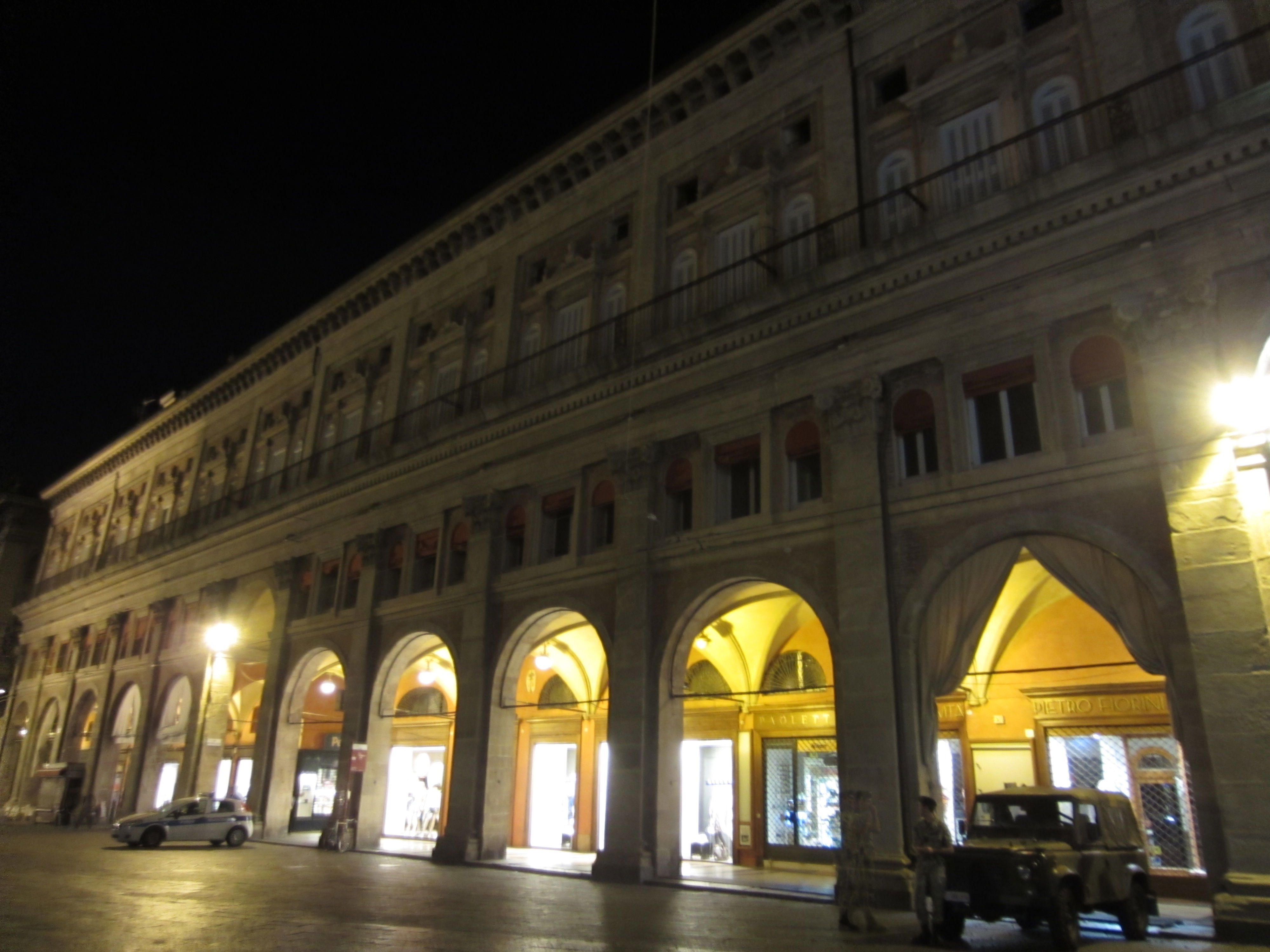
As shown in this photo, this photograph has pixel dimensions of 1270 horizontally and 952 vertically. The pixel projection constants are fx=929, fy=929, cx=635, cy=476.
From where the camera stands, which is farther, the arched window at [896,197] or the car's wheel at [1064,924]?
the arched window at [896,197]

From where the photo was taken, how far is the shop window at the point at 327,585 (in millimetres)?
26234

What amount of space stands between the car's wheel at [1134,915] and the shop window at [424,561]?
16341mm

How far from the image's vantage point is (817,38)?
1819 cm

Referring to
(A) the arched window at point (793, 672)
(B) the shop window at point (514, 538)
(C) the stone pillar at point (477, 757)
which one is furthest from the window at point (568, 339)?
(A) the arched window at point (793, 672)

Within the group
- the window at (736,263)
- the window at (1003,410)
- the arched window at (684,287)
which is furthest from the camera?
the arched window at (684,287)

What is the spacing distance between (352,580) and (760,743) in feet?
39.5

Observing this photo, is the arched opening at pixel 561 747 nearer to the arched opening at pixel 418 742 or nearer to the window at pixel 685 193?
the arched opening at pixel 418 742

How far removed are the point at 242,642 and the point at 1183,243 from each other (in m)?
27.2

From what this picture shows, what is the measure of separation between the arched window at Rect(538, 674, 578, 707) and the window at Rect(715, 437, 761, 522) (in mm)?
8877

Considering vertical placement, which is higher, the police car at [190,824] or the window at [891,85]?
the window at [891,85]

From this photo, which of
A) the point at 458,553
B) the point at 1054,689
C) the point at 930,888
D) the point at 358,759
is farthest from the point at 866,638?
the point at 358,759

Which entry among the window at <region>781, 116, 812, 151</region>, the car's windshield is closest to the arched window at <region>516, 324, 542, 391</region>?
the window at <region>781, 116, 812, 151</region>

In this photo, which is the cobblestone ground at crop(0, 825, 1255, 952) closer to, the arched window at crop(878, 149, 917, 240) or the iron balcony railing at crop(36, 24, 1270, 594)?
the iron balcony railing at crop(36, 24, 1270, 594)

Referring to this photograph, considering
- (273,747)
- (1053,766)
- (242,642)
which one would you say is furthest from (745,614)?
(242,642)
